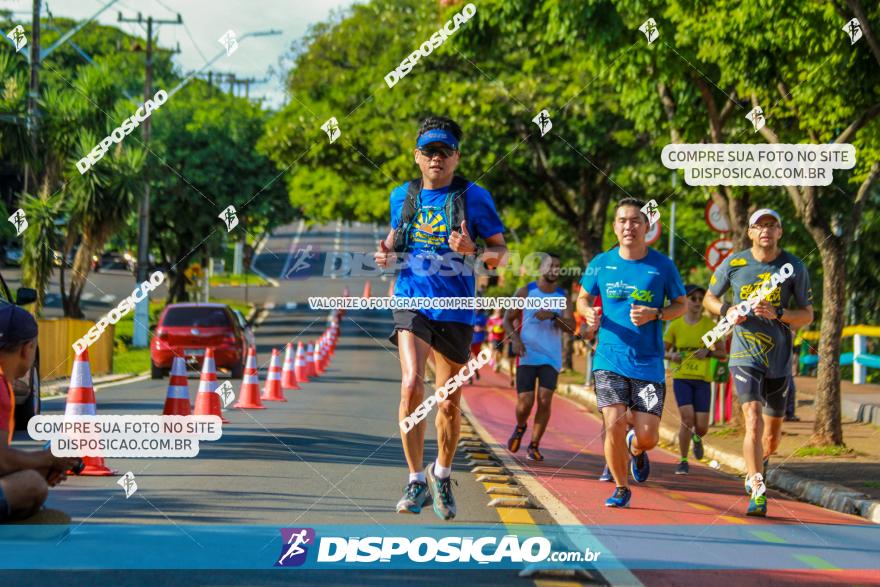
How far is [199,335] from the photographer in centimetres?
2612

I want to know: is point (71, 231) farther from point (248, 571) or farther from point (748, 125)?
point (248, 571)

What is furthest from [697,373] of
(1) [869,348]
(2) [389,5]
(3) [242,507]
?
(2) [389,5]

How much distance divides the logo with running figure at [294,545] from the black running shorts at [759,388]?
361 centimetres

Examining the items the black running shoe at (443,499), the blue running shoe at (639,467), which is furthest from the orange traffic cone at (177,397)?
the black running shoe at (443,499)

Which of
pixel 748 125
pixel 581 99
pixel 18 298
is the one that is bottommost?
pixel 18 298

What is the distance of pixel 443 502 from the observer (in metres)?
7.66

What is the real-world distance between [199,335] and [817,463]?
15014mm

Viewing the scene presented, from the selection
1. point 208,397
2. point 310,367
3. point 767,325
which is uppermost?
point 767,325

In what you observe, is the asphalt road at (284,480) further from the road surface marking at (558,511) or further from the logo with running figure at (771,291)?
the logo with running figure at (771,291)

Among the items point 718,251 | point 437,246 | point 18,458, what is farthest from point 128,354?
point 18,458

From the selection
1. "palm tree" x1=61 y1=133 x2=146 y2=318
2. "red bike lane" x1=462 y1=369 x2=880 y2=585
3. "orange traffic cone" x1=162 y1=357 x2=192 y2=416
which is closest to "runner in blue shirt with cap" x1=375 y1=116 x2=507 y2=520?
"red bike lane" x1=462 y1=369 x2=880 y2=585

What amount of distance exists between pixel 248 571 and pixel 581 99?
2336cm

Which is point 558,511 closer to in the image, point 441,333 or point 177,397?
point 441,333

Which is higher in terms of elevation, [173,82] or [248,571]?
[173,82]
